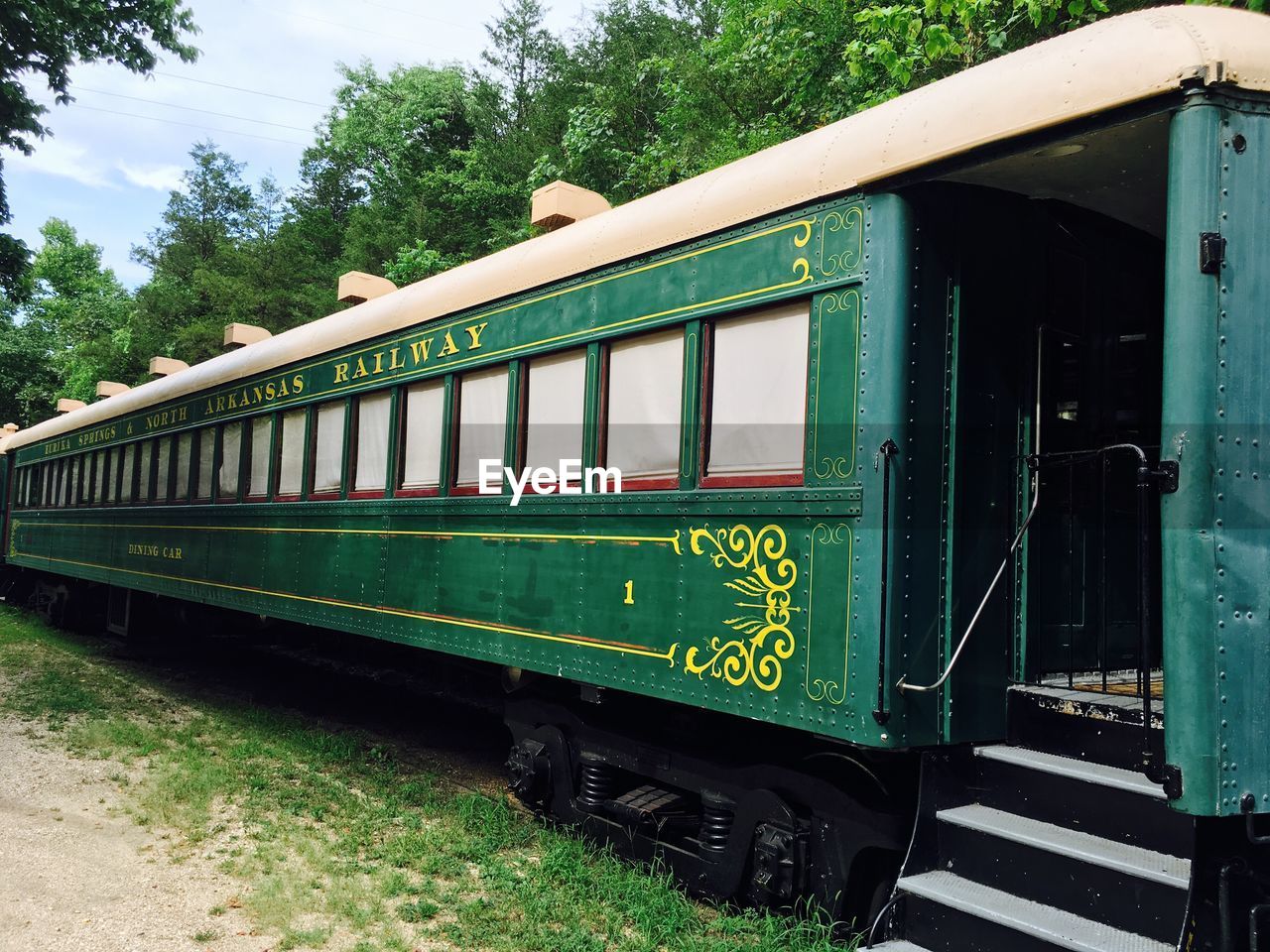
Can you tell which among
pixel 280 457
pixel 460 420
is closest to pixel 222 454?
pixel 280 457

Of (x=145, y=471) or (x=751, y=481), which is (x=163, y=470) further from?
(x=751, y=481)

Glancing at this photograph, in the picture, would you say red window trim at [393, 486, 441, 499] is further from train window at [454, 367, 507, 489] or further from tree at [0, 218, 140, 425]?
tree at [0, 218, 140, 425]

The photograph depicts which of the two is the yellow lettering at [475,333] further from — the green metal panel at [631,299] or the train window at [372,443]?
the train window at [372,443]

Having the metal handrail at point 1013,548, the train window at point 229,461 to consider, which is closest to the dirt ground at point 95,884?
the metal handrail at point 1013,548

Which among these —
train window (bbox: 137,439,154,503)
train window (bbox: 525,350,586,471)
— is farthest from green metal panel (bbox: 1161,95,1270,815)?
train window (bbox: 137,439,154,503)

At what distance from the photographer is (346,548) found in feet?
23.9

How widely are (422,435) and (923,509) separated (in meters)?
3.75

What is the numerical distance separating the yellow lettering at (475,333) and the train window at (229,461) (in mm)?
4063

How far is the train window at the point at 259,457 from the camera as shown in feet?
28.9

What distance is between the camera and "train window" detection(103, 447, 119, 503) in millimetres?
13115

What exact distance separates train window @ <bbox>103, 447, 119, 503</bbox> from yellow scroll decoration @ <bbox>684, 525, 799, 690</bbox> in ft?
36.3

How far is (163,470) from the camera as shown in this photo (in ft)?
37.5

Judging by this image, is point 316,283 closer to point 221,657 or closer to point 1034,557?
point 221,657

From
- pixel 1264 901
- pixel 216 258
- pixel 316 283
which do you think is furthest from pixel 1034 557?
pixel 216 258
